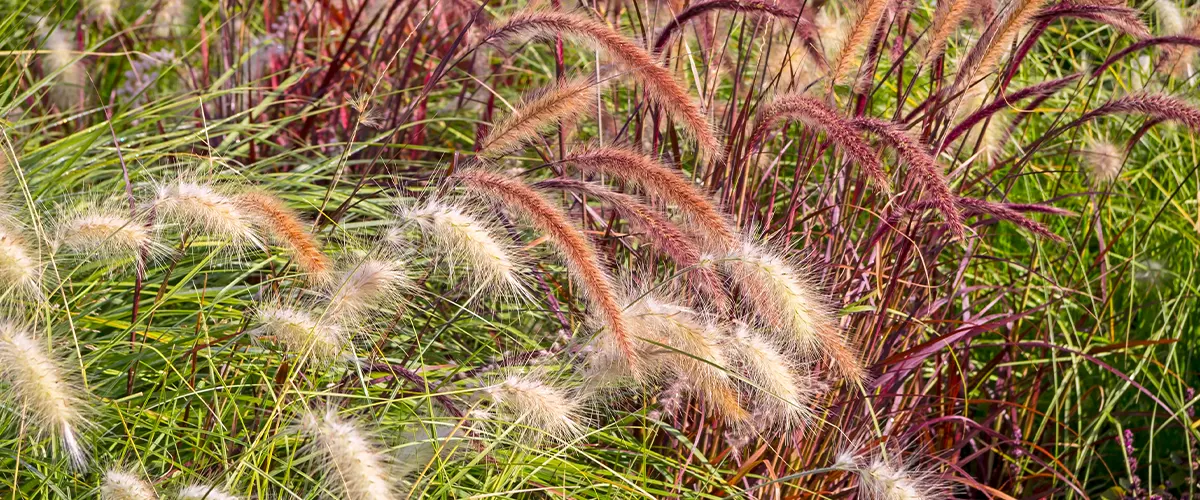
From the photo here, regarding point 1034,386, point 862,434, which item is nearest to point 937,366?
point 1034,386

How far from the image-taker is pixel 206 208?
1.93 m

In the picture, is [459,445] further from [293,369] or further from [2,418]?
[2,418]

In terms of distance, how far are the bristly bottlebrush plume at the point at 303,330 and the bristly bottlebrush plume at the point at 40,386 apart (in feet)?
1.14

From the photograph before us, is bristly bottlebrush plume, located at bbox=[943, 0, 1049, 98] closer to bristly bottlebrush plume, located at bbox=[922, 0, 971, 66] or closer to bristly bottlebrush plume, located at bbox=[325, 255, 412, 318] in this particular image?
bristly bottlebrush plume, located at bbox=[922, 0, 971, 66]

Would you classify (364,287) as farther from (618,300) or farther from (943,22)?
(943,22)

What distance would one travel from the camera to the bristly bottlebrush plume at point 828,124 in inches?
82.7

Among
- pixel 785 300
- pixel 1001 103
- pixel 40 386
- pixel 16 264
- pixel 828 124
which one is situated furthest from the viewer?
pixel 1001 103

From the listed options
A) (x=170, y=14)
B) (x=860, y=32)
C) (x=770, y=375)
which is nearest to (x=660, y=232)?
(x=770, y=375)

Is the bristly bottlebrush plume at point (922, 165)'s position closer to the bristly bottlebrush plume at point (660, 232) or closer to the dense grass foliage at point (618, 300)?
the dense grass foliage at point (618, 300)

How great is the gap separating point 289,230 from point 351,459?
19.5 inches

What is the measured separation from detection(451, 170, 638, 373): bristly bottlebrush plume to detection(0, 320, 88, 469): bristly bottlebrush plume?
2.46 feet

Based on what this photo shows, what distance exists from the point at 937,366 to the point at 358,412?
1557 mm

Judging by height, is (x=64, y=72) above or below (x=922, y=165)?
below

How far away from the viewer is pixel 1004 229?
3842 mm
